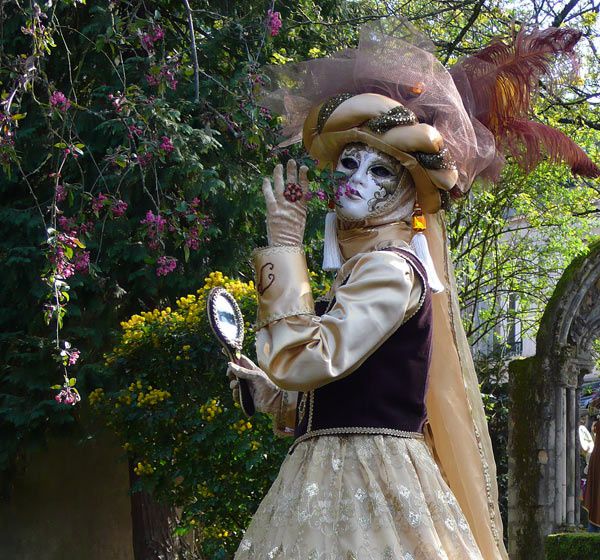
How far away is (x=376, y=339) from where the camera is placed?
3.21 metres

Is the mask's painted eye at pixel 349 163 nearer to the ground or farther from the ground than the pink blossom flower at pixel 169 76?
nearer to the ground

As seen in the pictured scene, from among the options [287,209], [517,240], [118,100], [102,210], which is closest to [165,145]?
[118,100]

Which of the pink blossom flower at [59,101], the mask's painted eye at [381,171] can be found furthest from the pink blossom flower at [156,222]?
the mask's painted eye at [381,171]

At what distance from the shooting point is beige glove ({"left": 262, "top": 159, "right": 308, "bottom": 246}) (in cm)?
335

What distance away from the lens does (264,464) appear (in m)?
6.79

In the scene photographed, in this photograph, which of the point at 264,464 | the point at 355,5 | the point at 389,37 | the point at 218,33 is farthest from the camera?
the point at 355,5

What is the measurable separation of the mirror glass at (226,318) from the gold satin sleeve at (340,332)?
382mm

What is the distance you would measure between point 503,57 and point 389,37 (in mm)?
445

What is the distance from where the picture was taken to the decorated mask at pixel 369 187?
3.57 m

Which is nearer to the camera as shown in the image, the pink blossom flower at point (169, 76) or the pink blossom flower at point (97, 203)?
the pink blossom flower at point (97, 203)

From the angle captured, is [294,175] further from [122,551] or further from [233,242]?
[122,551]

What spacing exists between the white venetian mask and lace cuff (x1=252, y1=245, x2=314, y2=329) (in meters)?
0.30

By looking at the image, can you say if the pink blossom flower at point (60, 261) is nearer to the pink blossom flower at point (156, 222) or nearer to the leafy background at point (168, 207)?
the leafy background at point (168, 207)

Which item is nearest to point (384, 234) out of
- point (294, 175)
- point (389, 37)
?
point (294, 175)
